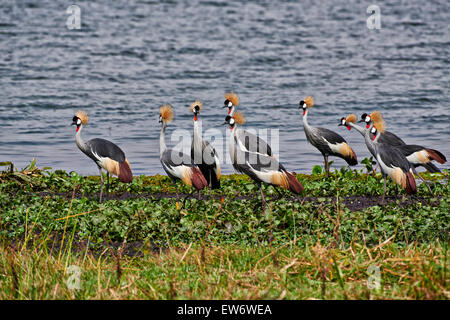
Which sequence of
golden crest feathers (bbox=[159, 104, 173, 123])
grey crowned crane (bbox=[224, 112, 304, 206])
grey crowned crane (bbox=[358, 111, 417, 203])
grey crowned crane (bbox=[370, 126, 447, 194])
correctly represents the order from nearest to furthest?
1. grey crowned crane (bbox=[224, 112, 304, 206])
2. grey crowned crane (bbox=[358, 111, 417, 203])
3. grey crowned crane (bbox=[370, 126, 447, 194])
4. golden crest feathers (bbox=[159, 104, 173, 123])

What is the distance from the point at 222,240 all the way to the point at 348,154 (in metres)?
4.99

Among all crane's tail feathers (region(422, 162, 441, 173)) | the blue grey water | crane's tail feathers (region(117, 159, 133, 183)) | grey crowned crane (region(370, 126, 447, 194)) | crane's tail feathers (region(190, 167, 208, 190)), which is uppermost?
the blue grey water

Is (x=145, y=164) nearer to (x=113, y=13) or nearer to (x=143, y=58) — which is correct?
(x=143, y=58)

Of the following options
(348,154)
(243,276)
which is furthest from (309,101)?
(243,276)

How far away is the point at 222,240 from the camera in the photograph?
7.89 metres

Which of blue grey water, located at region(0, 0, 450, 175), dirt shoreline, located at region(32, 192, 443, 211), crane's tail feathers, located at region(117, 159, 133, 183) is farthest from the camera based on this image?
blue grey water, located at region(0, 0, 450, 175)

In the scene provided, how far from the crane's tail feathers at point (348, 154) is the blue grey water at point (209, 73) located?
920 millimetres

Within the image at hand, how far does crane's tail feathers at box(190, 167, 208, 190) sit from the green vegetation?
0.35 metres

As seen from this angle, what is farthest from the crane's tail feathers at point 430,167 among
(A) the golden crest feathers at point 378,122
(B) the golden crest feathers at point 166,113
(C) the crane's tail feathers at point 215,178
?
(B) the golden crest feathers at point 166,113

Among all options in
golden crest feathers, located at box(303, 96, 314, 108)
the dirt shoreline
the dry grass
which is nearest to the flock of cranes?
the dirt shoreline

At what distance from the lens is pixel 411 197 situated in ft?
33.4

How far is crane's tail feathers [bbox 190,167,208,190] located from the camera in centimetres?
983

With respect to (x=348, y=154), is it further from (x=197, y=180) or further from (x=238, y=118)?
(x=197, y=180)

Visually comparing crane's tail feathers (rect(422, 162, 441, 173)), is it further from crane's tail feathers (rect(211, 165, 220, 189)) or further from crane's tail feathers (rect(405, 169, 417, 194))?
crane's tail feathers (rect(211, 165, 220, 189))
